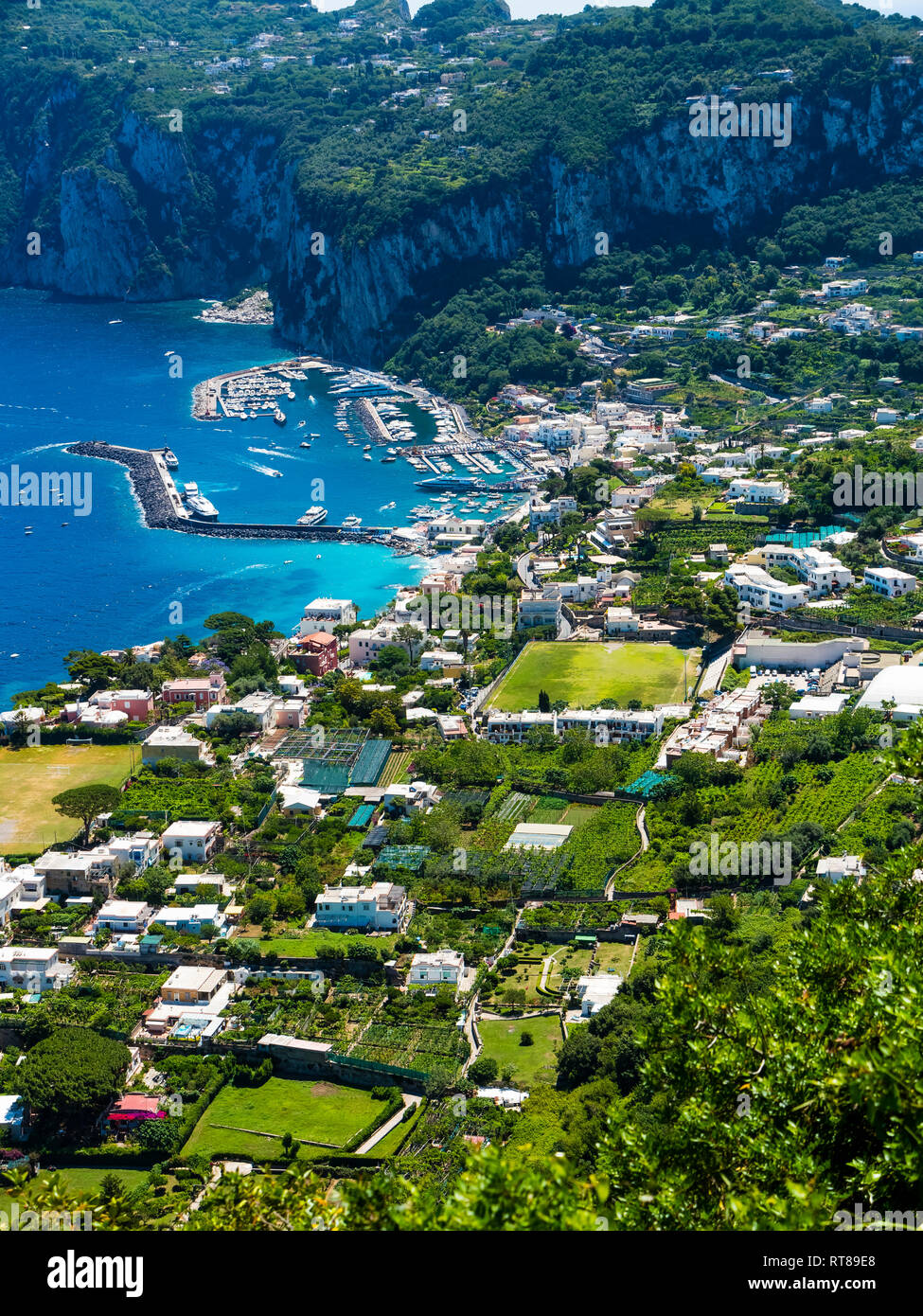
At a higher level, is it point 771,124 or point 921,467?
point 771,124

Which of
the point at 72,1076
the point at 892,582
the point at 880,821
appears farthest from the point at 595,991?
the point at 892,582

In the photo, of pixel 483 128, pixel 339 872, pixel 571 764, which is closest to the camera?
pixel 339 872

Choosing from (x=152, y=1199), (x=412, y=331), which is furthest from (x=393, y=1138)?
(x=412, y=331)

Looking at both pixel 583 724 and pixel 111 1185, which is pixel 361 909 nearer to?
pixel 111 1185

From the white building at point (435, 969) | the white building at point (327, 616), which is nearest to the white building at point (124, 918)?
the white building at point (435, 969)

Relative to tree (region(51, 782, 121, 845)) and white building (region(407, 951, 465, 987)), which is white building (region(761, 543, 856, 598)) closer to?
tree (region(51, 782, 121, 845))

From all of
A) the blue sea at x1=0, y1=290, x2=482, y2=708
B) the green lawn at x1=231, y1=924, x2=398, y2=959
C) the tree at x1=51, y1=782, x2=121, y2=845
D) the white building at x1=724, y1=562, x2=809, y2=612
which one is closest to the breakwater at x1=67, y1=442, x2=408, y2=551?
the blue sea at x1=0, y1=290, x2=482, y2=708
